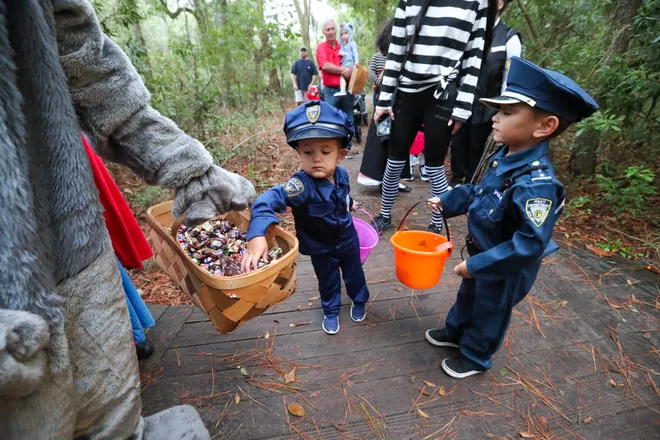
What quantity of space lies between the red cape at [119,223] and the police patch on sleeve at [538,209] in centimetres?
176

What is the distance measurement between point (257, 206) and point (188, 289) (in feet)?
1.78

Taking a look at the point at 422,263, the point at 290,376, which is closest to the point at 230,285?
the point at 290,376

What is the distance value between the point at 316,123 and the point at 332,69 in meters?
4.51

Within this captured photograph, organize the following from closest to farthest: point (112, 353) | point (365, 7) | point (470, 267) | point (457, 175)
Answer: point (112, 353)
point (470, 267)
point (457, 175)
point (365, 7)

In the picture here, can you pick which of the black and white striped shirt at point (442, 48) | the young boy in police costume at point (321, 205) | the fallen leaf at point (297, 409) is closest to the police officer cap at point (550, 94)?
the young boy in police costume at point (321, 205)

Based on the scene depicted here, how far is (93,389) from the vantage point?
0.78m

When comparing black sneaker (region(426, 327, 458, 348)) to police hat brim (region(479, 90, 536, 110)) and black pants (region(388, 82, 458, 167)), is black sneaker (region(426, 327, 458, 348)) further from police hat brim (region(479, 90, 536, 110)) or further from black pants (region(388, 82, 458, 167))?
black pants (region(388, 82, 458, 167))

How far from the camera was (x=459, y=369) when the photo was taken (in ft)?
6.11

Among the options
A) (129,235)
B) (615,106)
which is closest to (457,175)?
(615,106)

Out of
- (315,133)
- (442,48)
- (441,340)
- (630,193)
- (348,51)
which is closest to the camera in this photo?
(315,133)

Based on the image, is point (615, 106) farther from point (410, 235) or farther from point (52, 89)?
point (52, 89)

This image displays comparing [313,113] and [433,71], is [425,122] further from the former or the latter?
[313,113]

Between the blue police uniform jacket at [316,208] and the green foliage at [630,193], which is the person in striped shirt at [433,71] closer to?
the blue police uniform jacket at [316,208]

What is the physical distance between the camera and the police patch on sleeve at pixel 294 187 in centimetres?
170
